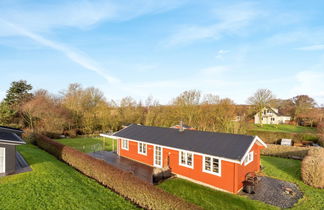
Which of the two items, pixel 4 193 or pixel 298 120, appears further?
pixel 298 120

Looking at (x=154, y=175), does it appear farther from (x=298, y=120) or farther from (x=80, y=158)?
Answer: (x=298, y=120)

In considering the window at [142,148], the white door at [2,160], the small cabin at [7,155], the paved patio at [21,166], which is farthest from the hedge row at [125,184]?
the window at [142,148]

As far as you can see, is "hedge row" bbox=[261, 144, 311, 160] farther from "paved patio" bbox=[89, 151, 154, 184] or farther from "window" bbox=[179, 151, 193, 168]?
"paved patio" bbox=[89, 151, 154, 184]

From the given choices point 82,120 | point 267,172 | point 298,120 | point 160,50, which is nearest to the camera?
point 267,172

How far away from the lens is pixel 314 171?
11.3 metres

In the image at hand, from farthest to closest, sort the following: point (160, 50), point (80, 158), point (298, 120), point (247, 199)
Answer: point (298, 120), point (160, 50), point (80, 158), point (247, 199)

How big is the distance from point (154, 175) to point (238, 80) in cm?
1750

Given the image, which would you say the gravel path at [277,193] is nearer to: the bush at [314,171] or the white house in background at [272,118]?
the bush at [314,171]

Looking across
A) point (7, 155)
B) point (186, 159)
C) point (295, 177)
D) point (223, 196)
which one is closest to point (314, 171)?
point (295, 177)

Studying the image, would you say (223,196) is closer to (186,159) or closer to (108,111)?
(186,159)

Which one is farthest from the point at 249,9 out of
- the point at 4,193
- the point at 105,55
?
the point at 4,193

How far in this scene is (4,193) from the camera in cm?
854

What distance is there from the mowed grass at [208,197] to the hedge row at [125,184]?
2456mm

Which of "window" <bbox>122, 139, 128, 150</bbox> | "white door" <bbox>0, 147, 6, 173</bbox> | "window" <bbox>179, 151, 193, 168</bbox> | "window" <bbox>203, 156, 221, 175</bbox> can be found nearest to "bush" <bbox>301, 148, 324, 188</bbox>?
"window" <bbox>203, 156, 221, 175</bbox>
